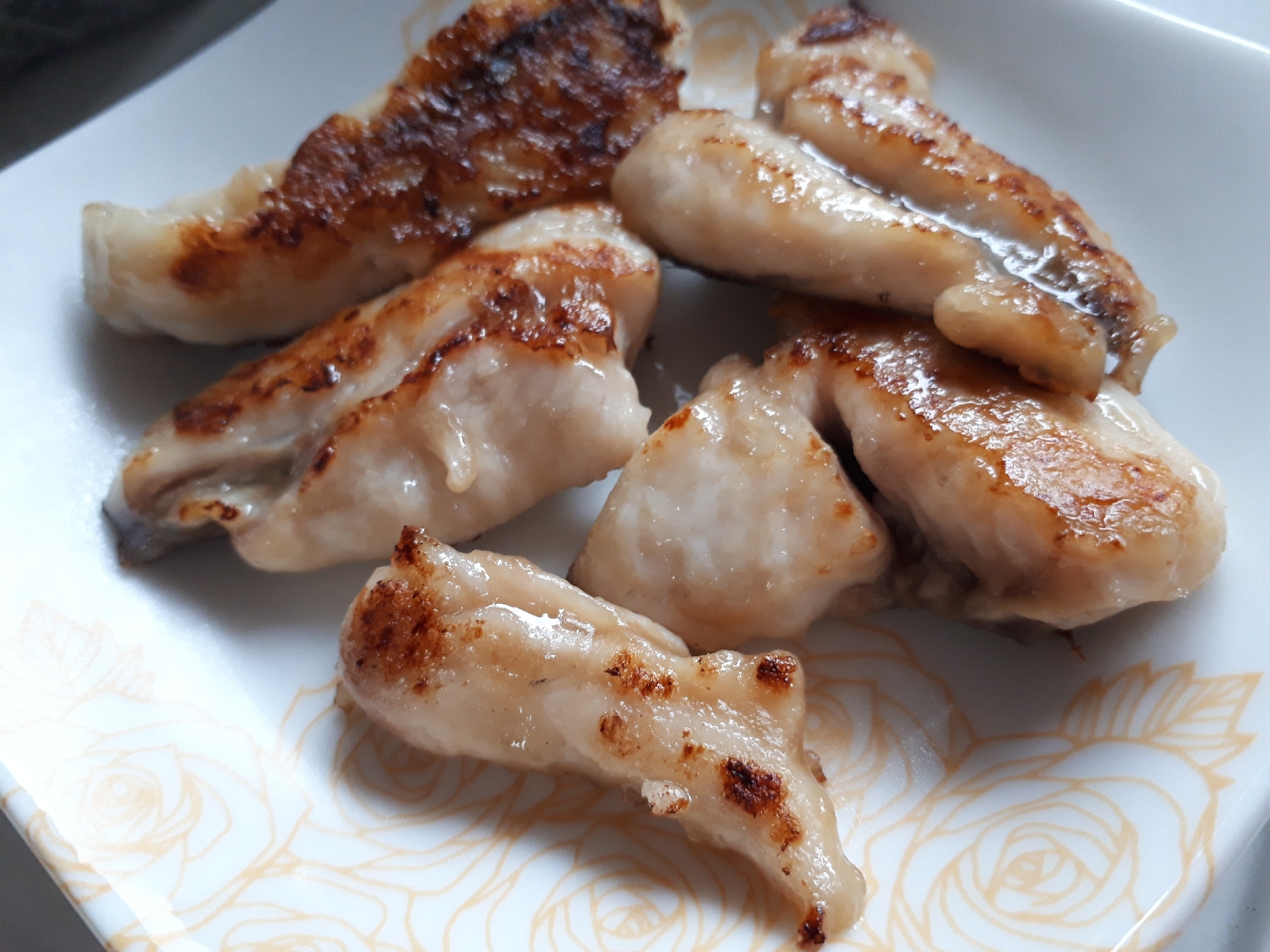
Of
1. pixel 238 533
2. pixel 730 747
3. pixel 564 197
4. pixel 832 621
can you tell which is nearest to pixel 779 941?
pixel 730 747

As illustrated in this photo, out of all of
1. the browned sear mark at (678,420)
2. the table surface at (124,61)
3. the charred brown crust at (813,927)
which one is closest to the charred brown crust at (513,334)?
the browned sear mark at (678,420)

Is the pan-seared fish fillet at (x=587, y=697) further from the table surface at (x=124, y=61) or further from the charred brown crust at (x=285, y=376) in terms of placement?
the table surface at (x=124, y=61)

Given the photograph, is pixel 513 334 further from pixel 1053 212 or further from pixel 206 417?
pixel 1053 212

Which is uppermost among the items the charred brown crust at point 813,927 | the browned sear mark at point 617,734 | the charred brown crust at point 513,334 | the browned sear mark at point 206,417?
the charred brown crust at point 513,334

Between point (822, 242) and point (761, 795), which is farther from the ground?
point (822, 242)

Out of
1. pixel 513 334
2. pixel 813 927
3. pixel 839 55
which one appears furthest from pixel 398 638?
pixel 839 55

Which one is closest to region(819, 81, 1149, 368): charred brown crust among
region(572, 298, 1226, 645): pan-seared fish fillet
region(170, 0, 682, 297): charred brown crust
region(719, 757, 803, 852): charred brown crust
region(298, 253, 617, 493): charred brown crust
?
region(572, 298, 1226, 645): pan-seared fish fillet

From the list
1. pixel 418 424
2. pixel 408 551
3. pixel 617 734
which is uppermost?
pixel 418 424
